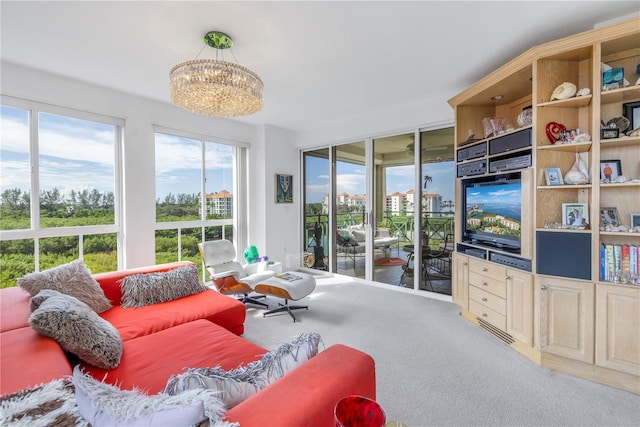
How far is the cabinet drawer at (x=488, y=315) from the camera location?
8.55 feet

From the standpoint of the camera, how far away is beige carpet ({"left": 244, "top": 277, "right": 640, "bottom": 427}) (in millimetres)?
1747

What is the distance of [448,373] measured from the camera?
2162mm

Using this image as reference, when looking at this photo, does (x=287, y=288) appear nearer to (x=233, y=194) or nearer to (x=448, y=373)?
(x=448, y=373)

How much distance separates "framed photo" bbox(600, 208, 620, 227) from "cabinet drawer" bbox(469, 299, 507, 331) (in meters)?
1.08

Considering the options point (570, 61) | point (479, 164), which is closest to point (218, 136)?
point (479, 164)

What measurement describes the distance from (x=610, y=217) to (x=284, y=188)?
13.7ft

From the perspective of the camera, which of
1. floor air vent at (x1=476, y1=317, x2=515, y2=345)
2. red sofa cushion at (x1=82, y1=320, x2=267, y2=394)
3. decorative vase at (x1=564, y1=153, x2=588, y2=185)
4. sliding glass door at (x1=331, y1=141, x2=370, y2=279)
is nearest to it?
red sofa cushion at (x1=82, y1=320, x2=267, y2=394)

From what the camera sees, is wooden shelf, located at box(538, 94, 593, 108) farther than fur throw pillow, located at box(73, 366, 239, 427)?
Yes

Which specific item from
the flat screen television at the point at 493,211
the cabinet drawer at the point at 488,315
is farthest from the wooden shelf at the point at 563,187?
the cabinet drawer at the point at 488,315

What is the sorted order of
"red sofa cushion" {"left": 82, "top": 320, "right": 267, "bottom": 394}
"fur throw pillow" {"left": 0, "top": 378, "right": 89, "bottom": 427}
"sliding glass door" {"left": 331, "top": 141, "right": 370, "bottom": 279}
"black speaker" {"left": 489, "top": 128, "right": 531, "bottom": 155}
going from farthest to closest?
"sliding glass door" {"left": 331, "top": 141, "right": 370, "bottom": 279} < "black speaker" {"left": 489, "top": 128, "right": 531, "bottom": 155} < "red sofa cushion" {"left": 82, "top": 320, "right": 267, "bottom": 394} < "fur throw pillow" {"left": 0, "top": 378, "right": 89, "bottom": 427}

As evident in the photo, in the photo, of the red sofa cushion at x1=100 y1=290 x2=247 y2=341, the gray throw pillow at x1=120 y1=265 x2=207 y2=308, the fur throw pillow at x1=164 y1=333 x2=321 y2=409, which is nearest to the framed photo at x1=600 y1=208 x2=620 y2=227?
the fur throw pillow at x1=164 y1=333 x2=321 y2=409

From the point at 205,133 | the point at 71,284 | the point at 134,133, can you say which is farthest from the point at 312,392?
the point at 205,133

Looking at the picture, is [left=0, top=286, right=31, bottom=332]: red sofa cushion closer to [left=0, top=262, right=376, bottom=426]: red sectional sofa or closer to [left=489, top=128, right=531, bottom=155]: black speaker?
[left=0, top=262, right=376, bottom=426]: red sectional sofa

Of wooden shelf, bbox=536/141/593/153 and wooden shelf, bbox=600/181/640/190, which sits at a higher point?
wooden shelf, bbox=536/141/593/153
